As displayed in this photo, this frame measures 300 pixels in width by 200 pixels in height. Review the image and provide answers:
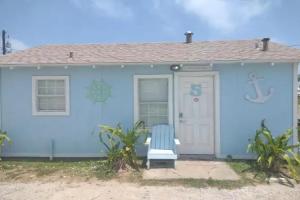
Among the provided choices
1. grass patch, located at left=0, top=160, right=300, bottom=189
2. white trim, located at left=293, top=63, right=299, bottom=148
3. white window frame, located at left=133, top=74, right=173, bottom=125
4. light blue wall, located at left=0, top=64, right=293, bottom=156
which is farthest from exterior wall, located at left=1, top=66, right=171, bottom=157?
white trim, located at left=293, top=63, right=299, bottom=148

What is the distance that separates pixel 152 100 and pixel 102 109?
1.54 meters


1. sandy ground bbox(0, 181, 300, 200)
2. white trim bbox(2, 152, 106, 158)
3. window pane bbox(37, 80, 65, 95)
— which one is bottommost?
sandy ground bbox(0, 181, 300, 200)

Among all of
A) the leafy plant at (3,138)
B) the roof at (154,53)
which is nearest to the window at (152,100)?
the roof at (154,53)

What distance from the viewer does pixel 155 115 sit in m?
8.12

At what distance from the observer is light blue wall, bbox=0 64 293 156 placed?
7.60m

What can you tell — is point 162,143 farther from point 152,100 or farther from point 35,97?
point 35,97

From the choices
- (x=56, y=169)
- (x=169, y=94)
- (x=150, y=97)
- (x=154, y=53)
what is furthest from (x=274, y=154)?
(x=56, y=169)

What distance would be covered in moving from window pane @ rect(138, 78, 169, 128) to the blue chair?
42 centimetres

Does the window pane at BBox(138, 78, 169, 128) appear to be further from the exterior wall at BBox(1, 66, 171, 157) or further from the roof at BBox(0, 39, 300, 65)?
the roof at BBox(0, 39, 300, 65)

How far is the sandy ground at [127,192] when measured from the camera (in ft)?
16.8

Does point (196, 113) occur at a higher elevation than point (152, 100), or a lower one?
lower

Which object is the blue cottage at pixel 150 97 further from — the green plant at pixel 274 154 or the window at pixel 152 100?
the green plant at pixel 274 154

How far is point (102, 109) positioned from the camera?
804 centimetres

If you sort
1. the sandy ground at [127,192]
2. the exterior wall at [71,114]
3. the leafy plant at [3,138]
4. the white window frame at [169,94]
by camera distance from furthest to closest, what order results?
1. the exterior wall at [71,114]
2. the white window frame at [169,94]
3. the leafy plant at [3,138]
4. the sandy ground at [127,192]
